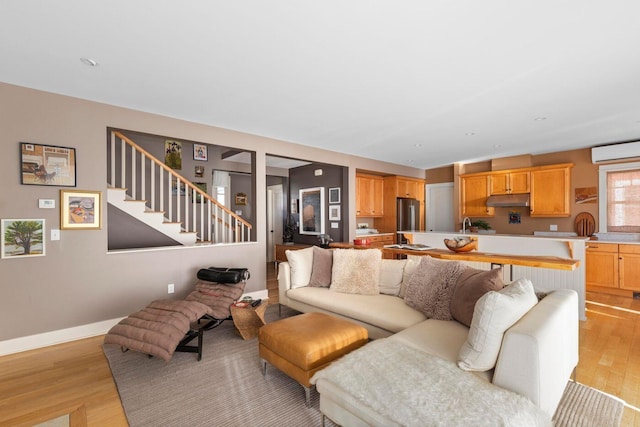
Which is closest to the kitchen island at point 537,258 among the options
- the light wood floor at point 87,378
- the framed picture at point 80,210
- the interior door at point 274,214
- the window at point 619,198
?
the light wood floor at point 87,378

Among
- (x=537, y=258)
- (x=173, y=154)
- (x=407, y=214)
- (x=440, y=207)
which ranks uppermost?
(x=173, y=154)

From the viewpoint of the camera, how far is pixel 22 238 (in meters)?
2.87

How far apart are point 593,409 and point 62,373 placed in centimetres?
398

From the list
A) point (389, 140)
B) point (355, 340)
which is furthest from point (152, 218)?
point (389, 140)

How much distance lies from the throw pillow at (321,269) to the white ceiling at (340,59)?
1.79m

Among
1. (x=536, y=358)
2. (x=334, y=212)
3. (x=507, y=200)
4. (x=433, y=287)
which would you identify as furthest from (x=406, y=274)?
(x=507, y=200)

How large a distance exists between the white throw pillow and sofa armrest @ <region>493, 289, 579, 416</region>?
2.38 metres

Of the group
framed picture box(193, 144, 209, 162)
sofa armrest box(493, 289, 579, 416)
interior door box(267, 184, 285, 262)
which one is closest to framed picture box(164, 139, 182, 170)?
framed picture box(193, 144, 209, 162)

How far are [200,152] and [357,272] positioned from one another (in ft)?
15.0

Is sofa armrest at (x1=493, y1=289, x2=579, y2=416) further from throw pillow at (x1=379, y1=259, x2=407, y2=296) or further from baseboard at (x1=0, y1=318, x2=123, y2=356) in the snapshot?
baseboard at (x1=0, y1=318, x2=123, y2=356)

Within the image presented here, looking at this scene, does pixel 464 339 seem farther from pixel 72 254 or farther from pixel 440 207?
pixel 440 207

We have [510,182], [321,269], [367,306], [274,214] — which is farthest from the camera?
[274,214]

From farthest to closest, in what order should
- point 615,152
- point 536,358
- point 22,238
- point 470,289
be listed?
point 615,152 < point 22,238 < point 470,289 < point 536,358

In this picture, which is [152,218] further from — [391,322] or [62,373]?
[391,322]
